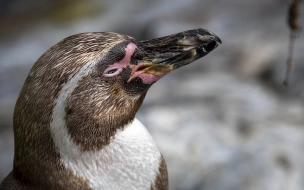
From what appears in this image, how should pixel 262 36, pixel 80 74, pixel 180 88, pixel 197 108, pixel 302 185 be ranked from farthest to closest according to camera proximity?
pixel 262 36
pixel 180 88
pixel 197 108
pixel 302 185
pixel 80 74

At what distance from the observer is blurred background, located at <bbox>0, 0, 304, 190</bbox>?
4.05m

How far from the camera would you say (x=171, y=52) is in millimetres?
2256

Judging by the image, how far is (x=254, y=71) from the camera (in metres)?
5.43

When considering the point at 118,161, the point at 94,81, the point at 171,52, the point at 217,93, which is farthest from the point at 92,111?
the point at 217,93

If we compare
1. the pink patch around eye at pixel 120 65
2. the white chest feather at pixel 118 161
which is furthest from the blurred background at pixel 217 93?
the pink patch around eye at pixel 120 65

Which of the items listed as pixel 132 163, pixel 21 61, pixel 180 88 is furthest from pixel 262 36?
pixel 132 163

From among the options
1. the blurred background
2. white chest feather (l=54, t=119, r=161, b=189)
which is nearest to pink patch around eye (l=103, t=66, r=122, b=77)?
white chest feather (l=54, t=119, r=161, b=189)

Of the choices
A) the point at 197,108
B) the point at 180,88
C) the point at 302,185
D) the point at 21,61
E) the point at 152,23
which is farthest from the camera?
the point at 21,61

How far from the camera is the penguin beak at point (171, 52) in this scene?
2.25 m

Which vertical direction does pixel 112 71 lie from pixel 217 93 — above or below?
above

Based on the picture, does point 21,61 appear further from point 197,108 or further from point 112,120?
point 112,120

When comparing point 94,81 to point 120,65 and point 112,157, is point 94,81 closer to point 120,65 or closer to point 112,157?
point 120,65

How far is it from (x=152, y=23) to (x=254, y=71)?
160 centimetres

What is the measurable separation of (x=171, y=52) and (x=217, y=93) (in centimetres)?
274
